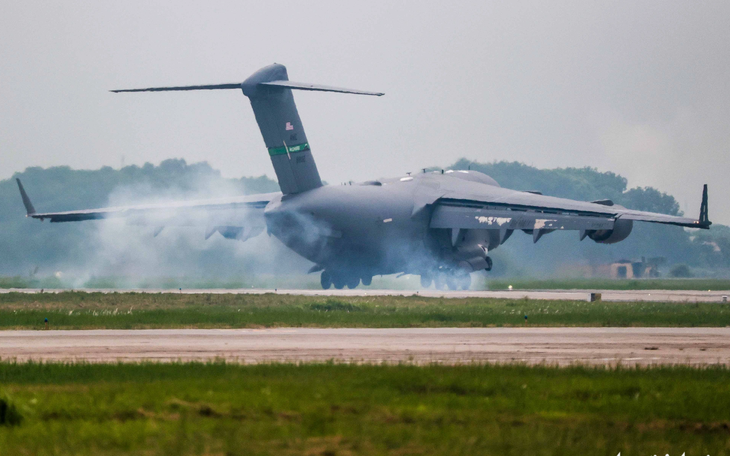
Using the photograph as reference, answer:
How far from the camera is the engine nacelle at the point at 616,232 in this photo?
45.0 m

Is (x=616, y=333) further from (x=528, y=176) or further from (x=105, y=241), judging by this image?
(x=528, y=176)

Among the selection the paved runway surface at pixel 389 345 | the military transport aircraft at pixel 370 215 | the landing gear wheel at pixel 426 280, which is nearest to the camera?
the paved runway surface at pixel 389 345

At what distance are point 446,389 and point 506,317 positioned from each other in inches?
709

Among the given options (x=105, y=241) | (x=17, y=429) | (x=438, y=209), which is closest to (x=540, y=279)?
(x=438, y=209)

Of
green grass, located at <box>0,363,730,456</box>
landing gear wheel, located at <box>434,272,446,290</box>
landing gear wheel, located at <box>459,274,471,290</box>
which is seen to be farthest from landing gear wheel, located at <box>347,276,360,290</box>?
green grass, located at <box>0,363,730,456</box>

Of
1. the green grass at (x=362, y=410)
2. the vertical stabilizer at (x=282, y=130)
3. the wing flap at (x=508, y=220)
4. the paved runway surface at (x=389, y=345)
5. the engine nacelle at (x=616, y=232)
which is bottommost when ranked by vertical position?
the paved runway surface at (x=389, y=345)

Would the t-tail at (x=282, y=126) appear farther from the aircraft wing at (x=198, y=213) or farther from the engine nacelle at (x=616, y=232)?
the engine nacelle at (x=616, y=232)

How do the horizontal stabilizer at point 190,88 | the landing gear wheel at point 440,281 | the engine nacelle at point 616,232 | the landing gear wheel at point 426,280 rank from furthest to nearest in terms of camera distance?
the landing gear wheel at point 426,280 → the landing gear wheel at point 440,281 → the engine nacelle at point 616,232 → the horizontal stabilizer at point 190,88

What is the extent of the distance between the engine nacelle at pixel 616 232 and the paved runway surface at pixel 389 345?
17.2 m

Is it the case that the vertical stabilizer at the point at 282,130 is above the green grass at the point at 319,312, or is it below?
above

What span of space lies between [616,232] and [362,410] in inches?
1419

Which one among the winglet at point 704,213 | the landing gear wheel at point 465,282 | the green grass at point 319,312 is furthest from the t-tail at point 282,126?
the winglet at point 704,213

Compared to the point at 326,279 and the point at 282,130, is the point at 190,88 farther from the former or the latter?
the point at 326,279

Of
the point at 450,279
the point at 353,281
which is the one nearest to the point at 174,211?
the point at 353,281
